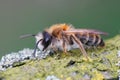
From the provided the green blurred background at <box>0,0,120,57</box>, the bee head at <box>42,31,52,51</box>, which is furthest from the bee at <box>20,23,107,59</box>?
the green blurred background at <box>0,0,120,57</box>

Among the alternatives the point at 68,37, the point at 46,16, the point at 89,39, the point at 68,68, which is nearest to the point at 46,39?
the point at 68,37

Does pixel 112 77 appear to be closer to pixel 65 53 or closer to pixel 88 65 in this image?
pixel 88 65

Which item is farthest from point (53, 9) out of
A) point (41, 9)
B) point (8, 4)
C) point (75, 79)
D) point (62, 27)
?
point (75, 79)

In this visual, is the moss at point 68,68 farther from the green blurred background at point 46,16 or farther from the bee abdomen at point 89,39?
the green blurred background at point 46,16

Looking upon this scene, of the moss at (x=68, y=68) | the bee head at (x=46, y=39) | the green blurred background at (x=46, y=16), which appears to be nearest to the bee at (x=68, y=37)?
the bee head at (x=46, y=39)

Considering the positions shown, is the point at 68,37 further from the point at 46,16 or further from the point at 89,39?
the point at 46,16
